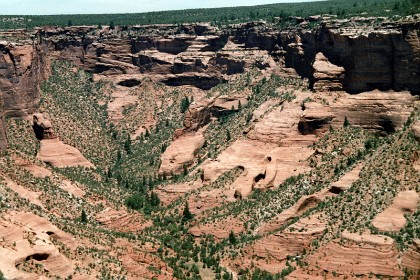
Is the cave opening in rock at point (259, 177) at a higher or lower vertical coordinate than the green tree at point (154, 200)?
higher

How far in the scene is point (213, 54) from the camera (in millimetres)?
159750

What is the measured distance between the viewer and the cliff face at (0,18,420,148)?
115m

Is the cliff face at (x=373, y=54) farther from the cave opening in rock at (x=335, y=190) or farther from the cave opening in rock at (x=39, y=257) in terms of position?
the cave opening in rock at (x=39, y=257)

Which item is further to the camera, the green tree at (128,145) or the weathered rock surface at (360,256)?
the green tree at (128,145)

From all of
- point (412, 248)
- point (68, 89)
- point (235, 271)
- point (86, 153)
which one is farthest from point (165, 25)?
point (412, 248)

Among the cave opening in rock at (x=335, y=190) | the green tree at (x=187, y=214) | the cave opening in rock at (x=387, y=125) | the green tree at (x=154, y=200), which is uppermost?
the cave opening in rock at (x=387, y=125)

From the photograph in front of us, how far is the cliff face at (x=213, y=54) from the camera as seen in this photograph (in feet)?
377

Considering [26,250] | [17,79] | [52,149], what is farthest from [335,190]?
[17,79]

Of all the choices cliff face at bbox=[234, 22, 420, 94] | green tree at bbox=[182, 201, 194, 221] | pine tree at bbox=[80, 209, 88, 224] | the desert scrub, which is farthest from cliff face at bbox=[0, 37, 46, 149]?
cliff face at bbox=[234, 22, 420, 94]

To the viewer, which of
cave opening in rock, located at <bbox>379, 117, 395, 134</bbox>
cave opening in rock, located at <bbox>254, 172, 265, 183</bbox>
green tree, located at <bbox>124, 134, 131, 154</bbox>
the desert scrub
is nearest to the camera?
cave opening in rock, located at <bbox>379, 117, 395, 134</bbox>

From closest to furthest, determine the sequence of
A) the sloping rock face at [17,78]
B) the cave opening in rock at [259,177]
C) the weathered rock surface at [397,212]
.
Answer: the weathered rock surface at [397,212] < the cave opening in rock at [259,177] < the sloping rock face at [17,78]

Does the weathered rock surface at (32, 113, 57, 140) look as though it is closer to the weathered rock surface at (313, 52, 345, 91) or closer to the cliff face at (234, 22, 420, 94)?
the cliff face at (234, 22, 420, 94)

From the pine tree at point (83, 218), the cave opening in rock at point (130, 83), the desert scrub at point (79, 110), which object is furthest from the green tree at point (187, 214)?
Result: the cave opening in rock at point (130, 83)

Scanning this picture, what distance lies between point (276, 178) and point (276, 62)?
34.8 m
